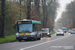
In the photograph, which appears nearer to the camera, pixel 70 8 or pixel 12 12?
pixel 12 12

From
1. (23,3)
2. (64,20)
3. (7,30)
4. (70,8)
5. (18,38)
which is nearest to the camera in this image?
(18,38)

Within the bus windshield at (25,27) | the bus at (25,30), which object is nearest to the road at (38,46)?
the bus at (25,30)

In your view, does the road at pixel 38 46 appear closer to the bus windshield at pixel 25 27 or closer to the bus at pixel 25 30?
the bus at pixel 25 30

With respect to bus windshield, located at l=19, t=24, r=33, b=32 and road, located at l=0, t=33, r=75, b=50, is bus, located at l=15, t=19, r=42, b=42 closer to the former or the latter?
bus windshield, located at l=19, t=24, r=33, b=32

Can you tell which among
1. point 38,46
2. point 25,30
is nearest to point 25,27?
point 25,30

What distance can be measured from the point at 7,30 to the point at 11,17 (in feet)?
17.0

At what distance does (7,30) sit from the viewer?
4847 cm

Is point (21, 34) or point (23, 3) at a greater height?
point (23, 3)

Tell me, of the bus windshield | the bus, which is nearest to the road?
the bus

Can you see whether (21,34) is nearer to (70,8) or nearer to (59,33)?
(59,33)

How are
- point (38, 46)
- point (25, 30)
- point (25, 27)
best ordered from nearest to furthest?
point (38, 46) < point (25, 30) < point (25, 27)

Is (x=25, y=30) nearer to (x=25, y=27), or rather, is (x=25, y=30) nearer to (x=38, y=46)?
(x=25, y=27)

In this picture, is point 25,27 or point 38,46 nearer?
point 38,46

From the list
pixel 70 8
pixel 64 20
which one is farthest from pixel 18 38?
pixel 64 20
